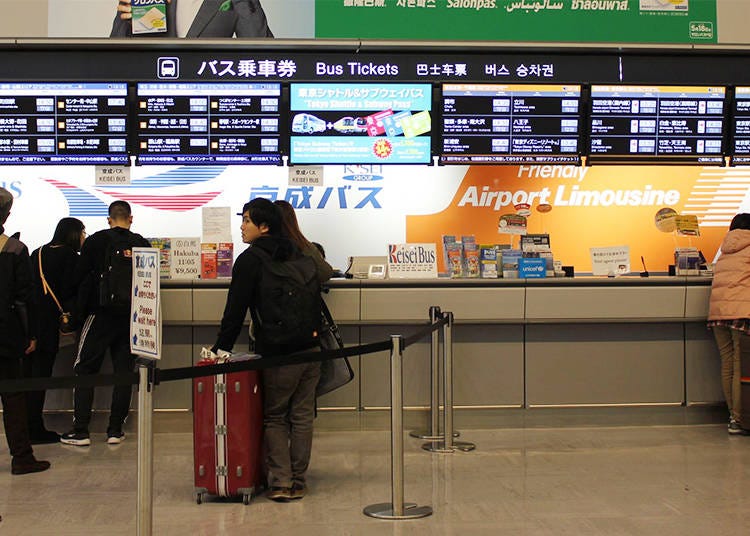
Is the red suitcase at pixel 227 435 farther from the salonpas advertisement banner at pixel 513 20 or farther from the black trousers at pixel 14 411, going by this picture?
the salonpas advertisement banner at pixel 513 20

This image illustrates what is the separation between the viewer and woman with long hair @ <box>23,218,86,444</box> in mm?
6723

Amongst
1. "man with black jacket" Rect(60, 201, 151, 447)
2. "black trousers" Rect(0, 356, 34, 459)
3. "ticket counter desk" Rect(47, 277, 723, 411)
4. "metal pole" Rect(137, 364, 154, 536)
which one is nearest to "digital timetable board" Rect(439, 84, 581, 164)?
"ticket counter desk" Rect(47, 277, 723, 411)

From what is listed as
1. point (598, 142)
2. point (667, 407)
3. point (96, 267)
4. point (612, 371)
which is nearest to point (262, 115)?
point (96, 267)

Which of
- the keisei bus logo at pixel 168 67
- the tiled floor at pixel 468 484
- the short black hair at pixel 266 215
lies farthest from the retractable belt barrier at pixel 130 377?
the keisei bus logo at pixel 168 67

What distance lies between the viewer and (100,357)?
6.71 metres

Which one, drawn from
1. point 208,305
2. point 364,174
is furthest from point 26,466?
point 364,174

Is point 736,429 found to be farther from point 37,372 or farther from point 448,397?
point 37,372

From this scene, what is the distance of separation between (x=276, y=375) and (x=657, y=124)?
175 inches

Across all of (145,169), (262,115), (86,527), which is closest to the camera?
(86,527)

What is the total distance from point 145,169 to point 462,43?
12.1 ft

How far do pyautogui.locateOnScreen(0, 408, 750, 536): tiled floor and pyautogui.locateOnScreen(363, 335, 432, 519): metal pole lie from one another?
85 mm

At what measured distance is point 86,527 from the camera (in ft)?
15.4

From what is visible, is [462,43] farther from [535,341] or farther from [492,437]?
[492,437]

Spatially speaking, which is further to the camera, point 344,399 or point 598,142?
point 598,142
